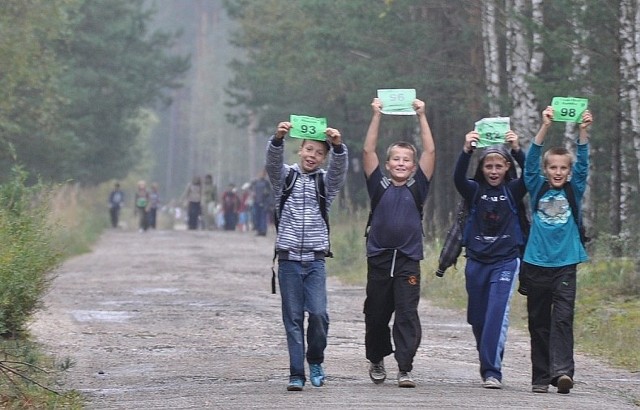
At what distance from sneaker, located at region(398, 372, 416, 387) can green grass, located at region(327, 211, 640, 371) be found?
3.18 metres

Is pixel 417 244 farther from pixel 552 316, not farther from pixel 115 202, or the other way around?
pixel 115 202

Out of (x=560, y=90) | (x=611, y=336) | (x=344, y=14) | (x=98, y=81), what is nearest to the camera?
(x=611, y=336)

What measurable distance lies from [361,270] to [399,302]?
15.1 metres

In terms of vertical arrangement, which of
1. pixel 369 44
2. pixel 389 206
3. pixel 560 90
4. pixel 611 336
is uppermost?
pixel 369 44

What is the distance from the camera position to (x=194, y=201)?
49969 mm

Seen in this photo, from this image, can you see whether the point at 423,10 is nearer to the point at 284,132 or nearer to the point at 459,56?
the point at 459,56

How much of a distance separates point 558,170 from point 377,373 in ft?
6.45

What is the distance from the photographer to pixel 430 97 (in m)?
31.0

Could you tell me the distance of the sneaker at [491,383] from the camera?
1065cm

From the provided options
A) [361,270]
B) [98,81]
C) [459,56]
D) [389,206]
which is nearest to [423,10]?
[459,56]

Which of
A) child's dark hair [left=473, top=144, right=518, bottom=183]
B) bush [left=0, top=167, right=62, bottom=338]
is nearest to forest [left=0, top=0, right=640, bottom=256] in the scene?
bush [left=0, top=167, right=62, bottom=338]

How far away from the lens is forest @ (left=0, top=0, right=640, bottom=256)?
1955 centimetres

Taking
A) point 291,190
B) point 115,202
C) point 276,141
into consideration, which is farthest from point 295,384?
point 115,202

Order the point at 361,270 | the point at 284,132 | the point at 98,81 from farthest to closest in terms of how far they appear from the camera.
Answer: the point at 98,81 < the point at 361,270 < the point at 284,132
